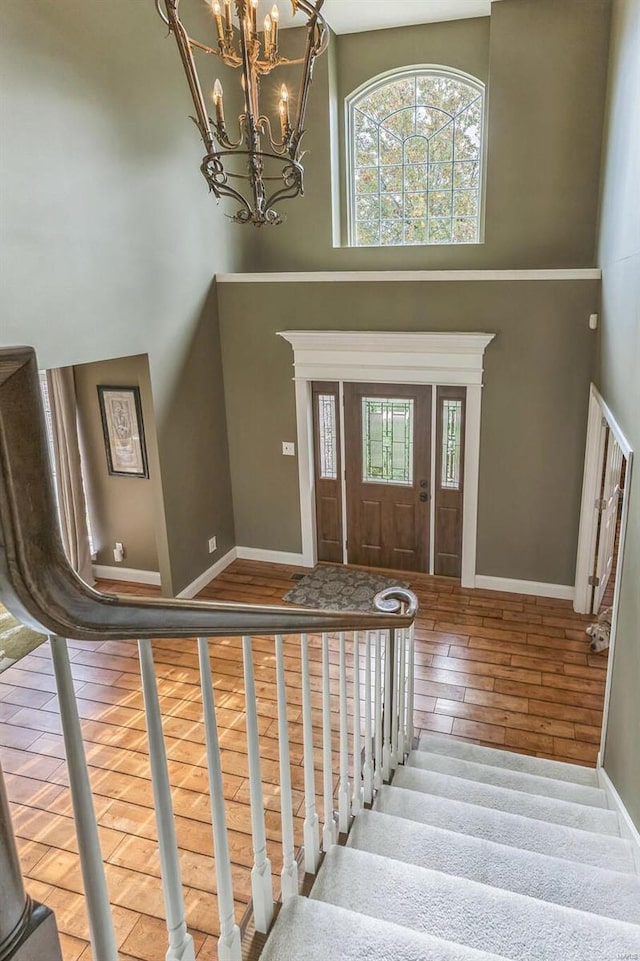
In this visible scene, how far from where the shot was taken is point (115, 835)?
122 inches

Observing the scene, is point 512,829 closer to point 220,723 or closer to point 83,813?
point 220,723

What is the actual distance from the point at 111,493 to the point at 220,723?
303 centimetres

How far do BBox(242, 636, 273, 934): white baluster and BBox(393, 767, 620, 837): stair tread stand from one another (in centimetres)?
175

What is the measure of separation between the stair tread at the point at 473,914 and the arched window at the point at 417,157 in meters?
5.55

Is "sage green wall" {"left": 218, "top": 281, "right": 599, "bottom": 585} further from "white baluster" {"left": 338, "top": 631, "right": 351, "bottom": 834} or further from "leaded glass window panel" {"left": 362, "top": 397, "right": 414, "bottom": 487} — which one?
"white baluster" {"left": 338, "top": 631, "right": 351, "bottom": 834}

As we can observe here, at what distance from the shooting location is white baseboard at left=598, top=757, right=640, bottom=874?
2709 millimetres

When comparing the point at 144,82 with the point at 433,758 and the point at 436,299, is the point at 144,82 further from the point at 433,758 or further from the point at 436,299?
the point at 433,758

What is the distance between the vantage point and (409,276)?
557cm

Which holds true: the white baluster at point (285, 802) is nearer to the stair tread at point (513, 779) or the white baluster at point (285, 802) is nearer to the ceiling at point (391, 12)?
the stair tread at point (513, 779)

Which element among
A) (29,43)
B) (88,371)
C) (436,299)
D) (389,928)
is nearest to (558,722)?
(389,928)

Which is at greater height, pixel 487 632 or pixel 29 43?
pixel 29 43

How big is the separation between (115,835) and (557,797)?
224 cm

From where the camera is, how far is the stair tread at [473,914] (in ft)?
5.75

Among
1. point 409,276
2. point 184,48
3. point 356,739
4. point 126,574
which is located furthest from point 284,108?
point 126,574
